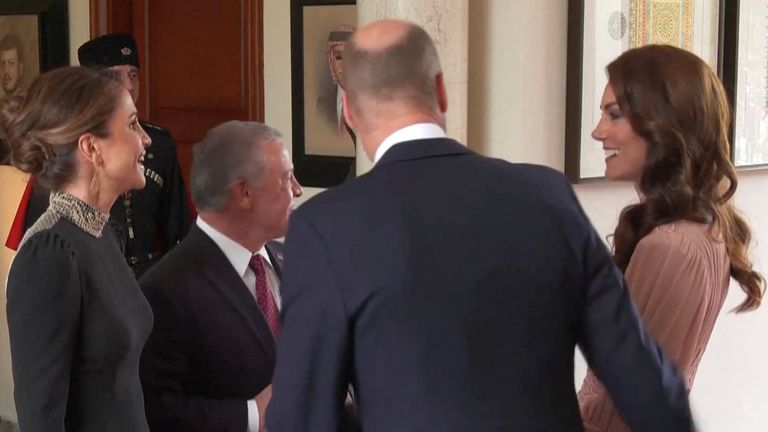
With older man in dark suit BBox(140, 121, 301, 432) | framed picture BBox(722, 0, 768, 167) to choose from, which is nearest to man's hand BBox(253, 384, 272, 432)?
older man in dark suit BBox(140, 121, 301, 432)

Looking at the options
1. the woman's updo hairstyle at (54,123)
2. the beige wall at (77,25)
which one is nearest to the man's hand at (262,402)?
the woman's updo hairstyle at (54,123)

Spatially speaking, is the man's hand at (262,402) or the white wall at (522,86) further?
the white wall at (522,86)

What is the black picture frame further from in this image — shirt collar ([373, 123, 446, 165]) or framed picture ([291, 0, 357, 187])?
shirt collar ([373, 123, 446, 165])

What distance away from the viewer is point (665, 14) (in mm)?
3793

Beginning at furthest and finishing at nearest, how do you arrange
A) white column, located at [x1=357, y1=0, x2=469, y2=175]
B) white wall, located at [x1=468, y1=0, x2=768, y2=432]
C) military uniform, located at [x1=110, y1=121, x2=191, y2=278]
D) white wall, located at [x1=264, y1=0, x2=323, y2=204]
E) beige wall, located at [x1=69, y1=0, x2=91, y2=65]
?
beige wall, located at [x1=69, y1=0, x2=91, y2=65] < white wall, located at [x1=264, y1=0, x2=323, y2=204] < military uniform, located at [x1=110, y1=121, x2=191, y2=278] < white wall, located at [x1=468, y1=0, x2=768, y2=432] < white column, located at [x1=357, y1=0, x2=469, y2=175]

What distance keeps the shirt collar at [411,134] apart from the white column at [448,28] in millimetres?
1624

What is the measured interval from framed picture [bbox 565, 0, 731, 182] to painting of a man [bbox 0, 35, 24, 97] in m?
2.72

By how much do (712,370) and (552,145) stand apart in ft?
4.28

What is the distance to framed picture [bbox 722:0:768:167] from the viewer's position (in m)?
4.08

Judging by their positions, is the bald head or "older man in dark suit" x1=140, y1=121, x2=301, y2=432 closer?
the bald head

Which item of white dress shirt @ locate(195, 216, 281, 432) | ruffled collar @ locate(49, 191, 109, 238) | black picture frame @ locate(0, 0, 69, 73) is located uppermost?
black picture frame @ locate(0, 0, 69, 73)

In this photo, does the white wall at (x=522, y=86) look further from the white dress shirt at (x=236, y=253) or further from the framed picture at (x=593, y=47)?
the white dress shirt at (x=236, y=253)

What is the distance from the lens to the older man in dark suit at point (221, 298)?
226 cm

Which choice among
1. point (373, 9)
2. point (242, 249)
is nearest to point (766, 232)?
point (373, 9)
